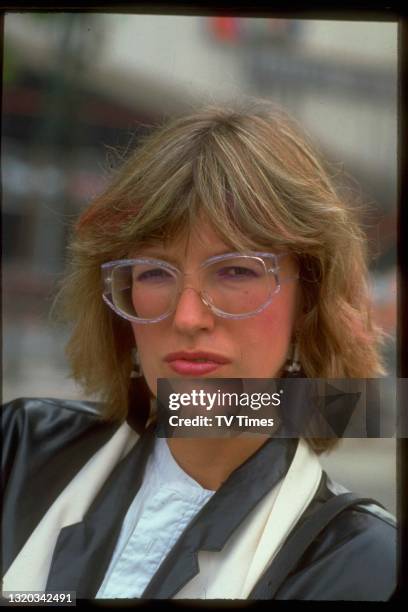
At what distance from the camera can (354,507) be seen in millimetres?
1659

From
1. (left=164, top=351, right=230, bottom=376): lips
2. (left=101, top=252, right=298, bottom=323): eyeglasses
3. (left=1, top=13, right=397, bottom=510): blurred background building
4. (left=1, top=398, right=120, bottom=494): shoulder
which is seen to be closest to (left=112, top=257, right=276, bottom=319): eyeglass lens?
Result: (left=101, top=252, right=298, bottom=323): eyeglasses

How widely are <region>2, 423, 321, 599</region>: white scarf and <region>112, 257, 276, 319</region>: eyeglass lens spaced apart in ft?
1.24

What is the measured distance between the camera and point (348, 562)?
1593 millimetres

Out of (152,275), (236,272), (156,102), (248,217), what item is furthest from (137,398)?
(156,102)

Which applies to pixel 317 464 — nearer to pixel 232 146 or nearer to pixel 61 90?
pixel 232 146

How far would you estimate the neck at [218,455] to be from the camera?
68.8 inches

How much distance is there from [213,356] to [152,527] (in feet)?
1.45

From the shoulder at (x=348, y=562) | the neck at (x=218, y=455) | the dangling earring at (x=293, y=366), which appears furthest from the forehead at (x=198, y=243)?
the shoulder at (x=348, y=562)

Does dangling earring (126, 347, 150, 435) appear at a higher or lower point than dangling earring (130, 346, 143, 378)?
lower

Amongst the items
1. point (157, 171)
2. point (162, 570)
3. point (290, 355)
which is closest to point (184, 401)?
point (290, 355)

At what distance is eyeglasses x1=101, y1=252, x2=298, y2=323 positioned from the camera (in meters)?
1.67

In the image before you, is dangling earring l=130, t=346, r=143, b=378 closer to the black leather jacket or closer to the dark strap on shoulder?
the black leather jacket

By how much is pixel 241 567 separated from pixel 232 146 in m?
0.97

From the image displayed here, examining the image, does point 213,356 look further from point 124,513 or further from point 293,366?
point 124,513
